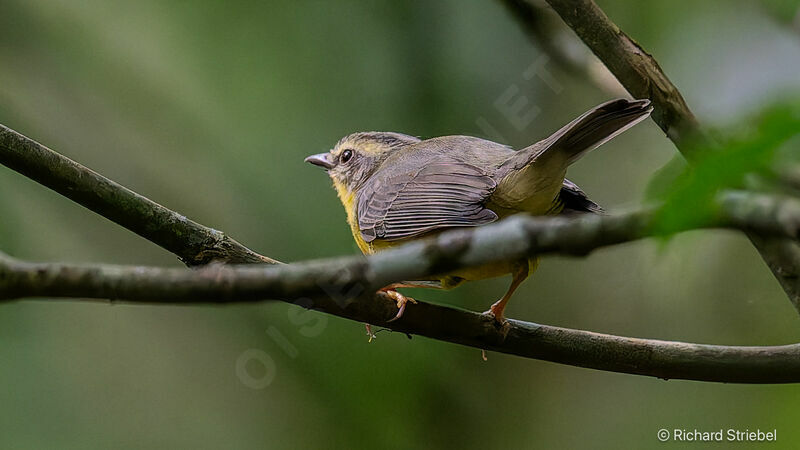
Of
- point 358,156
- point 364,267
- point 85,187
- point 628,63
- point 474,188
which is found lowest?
point 364,267

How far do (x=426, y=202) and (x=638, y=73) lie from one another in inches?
43.1

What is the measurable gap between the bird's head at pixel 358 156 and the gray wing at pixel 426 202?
72cm

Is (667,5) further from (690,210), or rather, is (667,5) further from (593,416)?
(690,210)

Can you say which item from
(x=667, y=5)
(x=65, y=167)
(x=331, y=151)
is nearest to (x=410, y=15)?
(x=331, y=151)

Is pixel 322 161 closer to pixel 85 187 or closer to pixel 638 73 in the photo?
pixel 638 73

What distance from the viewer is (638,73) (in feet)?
10.3

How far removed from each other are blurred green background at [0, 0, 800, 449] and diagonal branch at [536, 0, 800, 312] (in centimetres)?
178

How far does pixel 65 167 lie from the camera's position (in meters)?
2.25

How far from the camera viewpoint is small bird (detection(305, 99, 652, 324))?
308 centimetres

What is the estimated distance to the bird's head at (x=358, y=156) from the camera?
4.92 meters

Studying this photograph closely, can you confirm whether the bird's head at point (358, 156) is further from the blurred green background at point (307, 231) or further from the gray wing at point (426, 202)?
the gray wing at point (426, 202)

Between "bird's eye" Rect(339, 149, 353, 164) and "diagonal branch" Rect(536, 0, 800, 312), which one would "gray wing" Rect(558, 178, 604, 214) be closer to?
"diagonal branch" Rect(536, 0, 800, 312)

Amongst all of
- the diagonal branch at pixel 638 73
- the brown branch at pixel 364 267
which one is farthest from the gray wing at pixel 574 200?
the brown branch at pixel 364 267

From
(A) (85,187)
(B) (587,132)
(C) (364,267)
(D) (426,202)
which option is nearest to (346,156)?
(D) (426,202)
